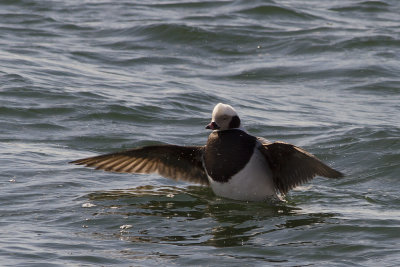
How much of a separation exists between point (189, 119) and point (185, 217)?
3.89 meters

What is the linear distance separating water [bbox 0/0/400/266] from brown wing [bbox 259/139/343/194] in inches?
9.8

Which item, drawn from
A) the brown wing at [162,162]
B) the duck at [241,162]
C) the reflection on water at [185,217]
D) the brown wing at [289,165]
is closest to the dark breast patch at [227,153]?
the duck at [241,162]

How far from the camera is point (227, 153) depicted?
792cm

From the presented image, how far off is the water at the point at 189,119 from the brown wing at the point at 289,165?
0.25 meters

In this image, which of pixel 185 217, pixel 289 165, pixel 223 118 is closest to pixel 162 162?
pixel 223 118

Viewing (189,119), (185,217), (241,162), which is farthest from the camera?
(189,119)

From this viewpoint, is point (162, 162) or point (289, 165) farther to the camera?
point (162, 162)

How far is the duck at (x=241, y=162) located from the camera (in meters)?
7.90

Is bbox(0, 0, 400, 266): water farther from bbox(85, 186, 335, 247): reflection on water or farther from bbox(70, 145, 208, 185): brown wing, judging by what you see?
bbox(70, 145, 208, 185): brown wing

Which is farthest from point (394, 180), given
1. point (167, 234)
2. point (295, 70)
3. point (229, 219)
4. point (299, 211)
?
point (295, 70)

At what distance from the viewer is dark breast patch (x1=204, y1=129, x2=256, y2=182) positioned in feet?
25.9

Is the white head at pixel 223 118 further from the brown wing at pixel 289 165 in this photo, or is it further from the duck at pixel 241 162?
the brown wing at pixel 289 165

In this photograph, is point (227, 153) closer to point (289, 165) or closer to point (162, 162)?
point (289, 165)

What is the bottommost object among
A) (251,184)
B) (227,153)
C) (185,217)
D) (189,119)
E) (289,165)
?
(185,217)
